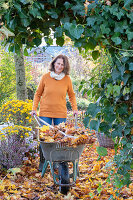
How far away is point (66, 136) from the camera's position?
2.73 meters

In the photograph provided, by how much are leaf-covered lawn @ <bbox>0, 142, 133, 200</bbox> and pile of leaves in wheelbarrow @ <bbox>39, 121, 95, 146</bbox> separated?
145mm

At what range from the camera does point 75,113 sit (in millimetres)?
3545

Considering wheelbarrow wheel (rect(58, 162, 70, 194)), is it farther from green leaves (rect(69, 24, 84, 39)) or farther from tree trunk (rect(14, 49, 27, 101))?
tree trunk (rect(14, 49, 27, 101))

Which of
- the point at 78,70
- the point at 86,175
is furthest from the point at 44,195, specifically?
the point at 78,70

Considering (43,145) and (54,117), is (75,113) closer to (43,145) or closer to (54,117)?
(54,117)

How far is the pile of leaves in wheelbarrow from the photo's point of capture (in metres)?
2.62

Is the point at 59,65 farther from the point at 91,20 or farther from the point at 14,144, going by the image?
the point at 91,20

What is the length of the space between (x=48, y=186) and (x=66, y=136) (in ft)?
2.74

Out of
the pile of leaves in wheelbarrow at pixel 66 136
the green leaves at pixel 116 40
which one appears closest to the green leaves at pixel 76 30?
the green leaves at pixel 116 40

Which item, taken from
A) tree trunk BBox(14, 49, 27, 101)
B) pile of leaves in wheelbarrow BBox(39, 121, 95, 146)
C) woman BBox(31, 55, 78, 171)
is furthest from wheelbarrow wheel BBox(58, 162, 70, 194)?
tree trunk BBox(14, 49, 27, 101)

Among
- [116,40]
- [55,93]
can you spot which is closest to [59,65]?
[55,93]

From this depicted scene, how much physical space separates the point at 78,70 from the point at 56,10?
883cm

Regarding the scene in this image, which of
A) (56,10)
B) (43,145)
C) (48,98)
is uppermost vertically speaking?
(56,10)

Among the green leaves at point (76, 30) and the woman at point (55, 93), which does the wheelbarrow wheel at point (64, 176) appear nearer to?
the woman at point (55, 93)
